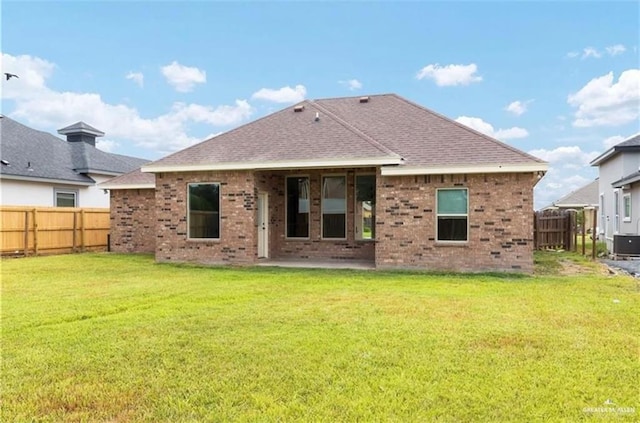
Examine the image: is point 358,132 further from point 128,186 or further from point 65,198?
point 65,198

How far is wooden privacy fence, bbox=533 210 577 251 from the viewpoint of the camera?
65.8 feet

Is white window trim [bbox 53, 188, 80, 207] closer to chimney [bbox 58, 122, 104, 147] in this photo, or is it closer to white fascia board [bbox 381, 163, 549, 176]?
chimney [bbox 58, 122, 104, 147]

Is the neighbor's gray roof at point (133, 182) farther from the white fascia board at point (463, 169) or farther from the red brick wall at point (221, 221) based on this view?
the white fascia board at point (463, 169)

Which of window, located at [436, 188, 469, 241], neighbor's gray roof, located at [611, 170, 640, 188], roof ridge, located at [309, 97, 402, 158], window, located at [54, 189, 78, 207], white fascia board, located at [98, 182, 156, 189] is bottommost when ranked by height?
window, located at [436, 188, 469, 241]

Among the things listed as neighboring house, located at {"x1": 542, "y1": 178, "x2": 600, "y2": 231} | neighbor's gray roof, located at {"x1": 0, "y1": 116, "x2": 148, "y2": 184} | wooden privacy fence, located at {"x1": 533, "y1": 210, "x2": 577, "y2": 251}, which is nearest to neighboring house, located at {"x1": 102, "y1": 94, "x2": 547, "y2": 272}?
neighbor's gray roof, located at {"x1": 0, "y1": 116, "x2": 148, "y2": 184}

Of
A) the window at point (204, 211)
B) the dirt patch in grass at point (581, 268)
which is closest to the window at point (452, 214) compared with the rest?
the dirt patch in grass at point (581, 268)

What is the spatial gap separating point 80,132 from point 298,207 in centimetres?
1755

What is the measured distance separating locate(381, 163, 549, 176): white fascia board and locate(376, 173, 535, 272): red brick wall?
11.0 inches

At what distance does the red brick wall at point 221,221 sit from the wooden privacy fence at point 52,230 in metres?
6.02

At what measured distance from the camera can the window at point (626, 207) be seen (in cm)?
1819

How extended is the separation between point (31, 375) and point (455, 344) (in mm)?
4322

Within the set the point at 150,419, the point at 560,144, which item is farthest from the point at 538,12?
the point at 150,419

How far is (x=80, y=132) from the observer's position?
26562mm

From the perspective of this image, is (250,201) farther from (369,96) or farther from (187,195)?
(369,96)
